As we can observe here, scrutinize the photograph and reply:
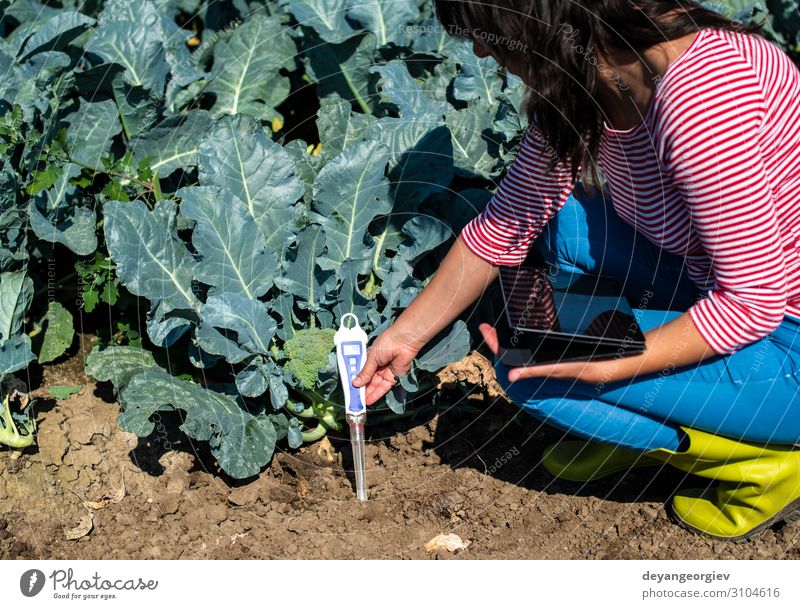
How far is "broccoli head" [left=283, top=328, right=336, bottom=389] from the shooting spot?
273cm

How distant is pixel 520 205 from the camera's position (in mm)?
2484

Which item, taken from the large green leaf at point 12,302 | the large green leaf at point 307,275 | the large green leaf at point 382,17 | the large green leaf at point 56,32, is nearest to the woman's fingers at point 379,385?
the large green leaf at point 307,275

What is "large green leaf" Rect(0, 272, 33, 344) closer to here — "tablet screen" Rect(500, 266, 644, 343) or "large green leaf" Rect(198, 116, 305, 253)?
"large green leaf" Rect(198, 116, 305, 253)

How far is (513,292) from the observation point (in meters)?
2.58

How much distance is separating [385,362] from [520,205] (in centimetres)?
58

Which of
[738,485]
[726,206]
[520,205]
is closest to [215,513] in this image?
[520,205]

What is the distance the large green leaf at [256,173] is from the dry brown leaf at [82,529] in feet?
3.21

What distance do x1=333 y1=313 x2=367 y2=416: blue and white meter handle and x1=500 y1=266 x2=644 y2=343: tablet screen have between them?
0.45 meters

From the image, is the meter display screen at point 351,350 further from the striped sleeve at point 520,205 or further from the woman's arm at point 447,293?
the striped sleeve at point 520,205

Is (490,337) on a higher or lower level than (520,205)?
lower

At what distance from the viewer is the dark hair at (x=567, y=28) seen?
1945 mm

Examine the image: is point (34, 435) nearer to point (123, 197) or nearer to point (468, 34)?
point (123, 197)

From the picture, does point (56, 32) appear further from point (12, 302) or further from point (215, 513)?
point (215, 513)

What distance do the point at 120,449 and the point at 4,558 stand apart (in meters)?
0.48
